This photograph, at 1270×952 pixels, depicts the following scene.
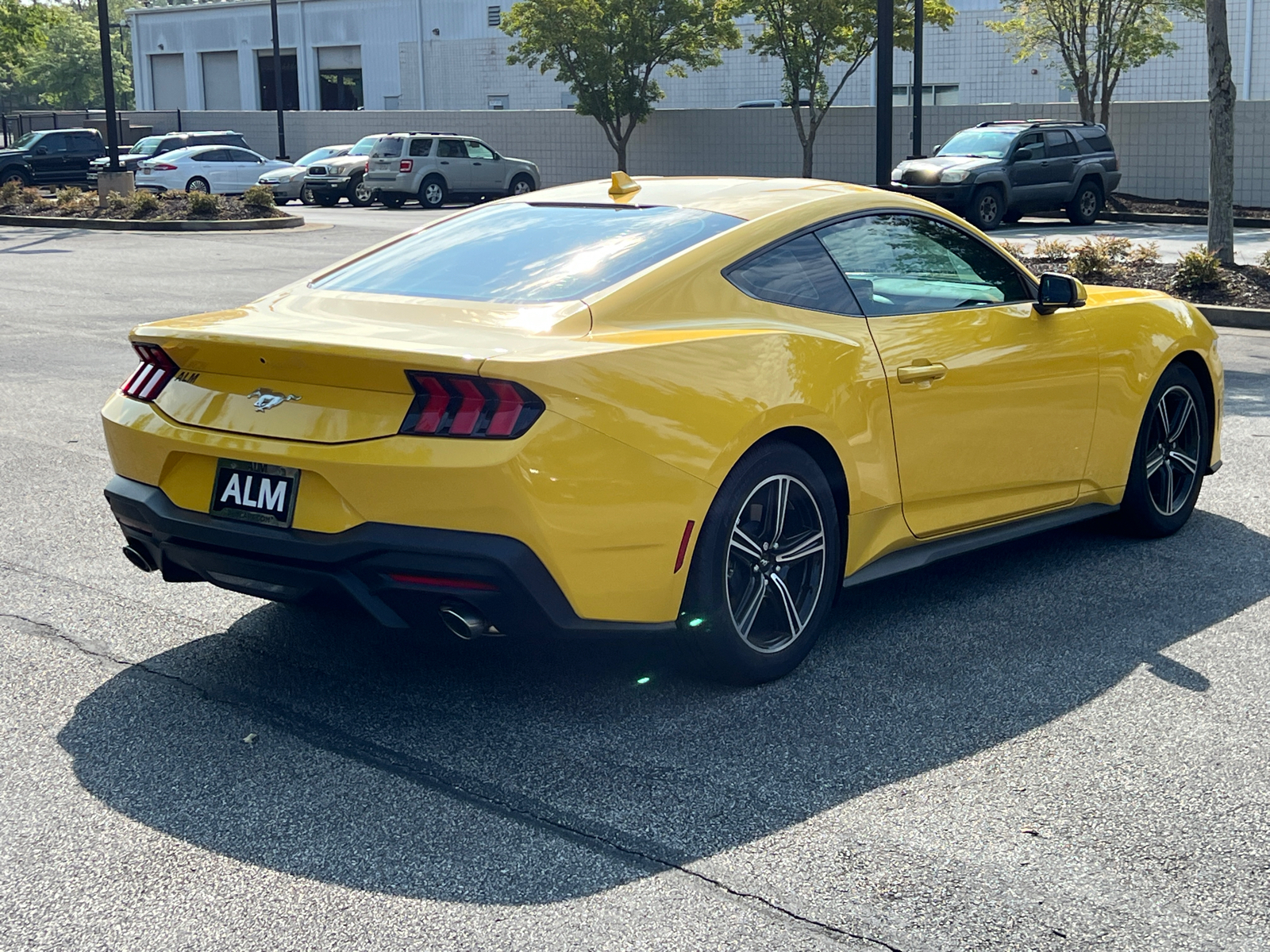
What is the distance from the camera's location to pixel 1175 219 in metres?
29.3

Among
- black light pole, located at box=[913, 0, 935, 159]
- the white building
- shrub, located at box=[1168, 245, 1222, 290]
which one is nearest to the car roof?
shrub, located at box=[1168, 245, 1222, 290]

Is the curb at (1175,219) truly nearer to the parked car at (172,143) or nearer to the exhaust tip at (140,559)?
the parked car at (172,143)

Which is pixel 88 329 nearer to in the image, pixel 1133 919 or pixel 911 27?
pixel 1133 919

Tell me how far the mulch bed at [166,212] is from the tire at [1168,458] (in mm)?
23759

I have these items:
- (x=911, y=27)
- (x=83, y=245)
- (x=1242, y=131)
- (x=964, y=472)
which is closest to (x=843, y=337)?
(x=964, y=472)

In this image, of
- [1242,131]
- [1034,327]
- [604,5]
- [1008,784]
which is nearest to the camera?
[1008,784]

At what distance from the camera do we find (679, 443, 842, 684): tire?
4.44 metres

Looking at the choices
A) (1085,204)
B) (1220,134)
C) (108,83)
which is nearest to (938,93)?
(1085,204)

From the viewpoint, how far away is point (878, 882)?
135 inches

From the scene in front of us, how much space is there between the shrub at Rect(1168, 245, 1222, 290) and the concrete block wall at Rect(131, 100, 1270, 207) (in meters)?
18.8

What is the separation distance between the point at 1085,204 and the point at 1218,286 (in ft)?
46.0

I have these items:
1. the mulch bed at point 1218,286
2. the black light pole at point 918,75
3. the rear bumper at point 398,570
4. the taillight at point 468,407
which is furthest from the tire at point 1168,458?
the black light pole at point 918,75

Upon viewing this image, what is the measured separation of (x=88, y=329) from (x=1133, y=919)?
484 inches

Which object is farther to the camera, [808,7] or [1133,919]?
[808,7]
